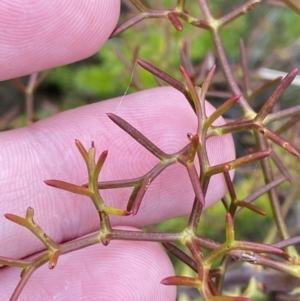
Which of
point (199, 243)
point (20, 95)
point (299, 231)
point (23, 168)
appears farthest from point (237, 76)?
point (20, 95)

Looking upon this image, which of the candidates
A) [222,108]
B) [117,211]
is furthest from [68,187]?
[222,108]

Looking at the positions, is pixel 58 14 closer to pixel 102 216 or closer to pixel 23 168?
pixel 23 168

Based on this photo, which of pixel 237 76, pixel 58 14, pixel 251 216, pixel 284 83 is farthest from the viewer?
pixel 251 216

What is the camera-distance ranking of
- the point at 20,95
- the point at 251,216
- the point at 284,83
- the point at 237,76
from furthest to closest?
the point at 20,95 < the point at 251,216 < the point at 237,76 < the point at 284,83

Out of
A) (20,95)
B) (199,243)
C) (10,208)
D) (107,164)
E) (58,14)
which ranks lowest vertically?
(199,243)

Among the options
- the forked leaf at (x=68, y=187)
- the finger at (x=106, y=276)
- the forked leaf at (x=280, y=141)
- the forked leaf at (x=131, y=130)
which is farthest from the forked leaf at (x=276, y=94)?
the finger at (x=106, y=276)

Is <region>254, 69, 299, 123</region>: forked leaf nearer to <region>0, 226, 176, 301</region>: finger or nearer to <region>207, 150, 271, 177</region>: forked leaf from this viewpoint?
<region>207, 150, 271, 177</region>: forked leaf

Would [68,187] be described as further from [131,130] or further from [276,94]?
[276,94]
